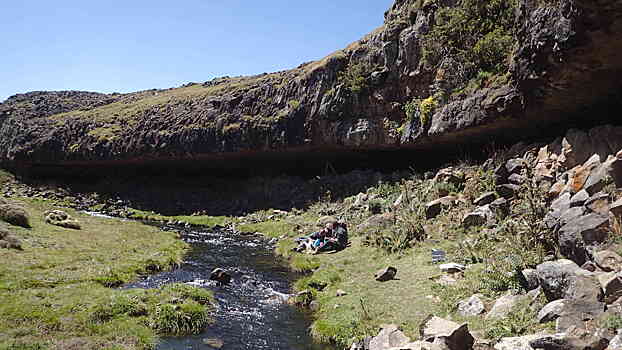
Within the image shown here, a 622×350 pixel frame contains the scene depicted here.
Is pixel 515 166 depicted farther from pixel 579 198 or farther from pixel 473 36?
pixel 473 36

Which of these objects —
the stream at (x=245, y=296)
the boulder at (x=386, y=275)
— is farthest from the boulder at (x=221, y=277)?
the boulder at (x=386, y=275)

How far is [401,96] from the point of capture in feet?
115

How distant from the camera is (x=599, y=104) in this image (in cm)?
1752

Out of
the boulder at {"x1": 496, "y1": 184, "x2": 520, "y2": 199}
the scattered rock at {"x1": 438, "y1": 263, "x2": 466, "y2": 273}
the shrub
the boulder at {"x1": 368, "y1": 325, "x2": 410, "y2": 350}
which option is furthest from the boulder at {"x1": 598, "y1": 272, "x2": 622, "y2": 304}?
the shrub

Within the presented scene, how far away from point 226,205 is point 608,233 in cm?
4038

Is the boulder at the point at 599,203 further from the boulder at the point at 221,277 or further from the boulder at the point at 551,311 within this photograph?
the boulder at the point at 221,277

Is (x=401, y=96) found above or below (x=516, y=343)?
above

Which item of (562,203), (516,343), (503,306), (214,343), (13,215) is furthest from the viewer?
(13,215)

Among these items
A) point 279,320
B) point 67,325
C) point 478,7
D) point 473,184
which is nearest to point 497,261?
point 279,320

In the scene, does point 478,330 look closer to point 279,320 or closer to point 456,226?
point 279,320

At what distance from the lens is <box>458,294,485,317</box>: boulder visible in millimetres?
11102

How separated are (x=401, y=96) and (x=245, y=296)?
23.7 metres

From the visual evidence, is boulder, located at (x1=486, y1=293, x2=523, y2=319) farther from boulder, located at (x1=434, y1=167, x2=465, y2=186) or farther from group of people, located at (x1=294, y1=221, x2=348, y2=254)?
group of people, located at (x1=294, y1=221, x2=348, y2=254)

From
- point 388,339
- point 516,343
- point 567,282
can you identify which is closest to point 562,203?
point 567,282
